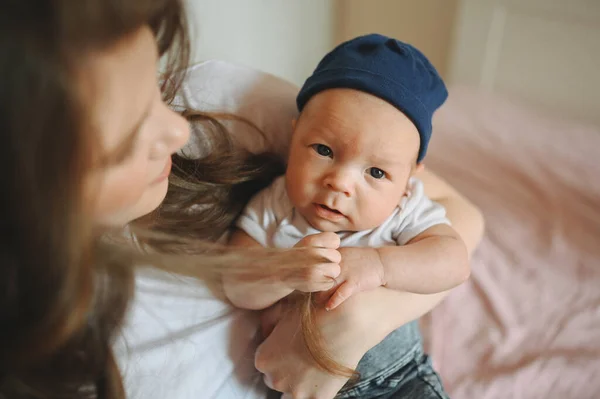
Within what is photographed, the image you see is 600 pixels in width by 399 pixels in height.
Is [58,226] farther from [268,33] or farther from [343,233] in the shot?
[268,33]

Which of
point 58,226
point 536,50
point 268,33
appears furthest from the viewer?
point 268,33

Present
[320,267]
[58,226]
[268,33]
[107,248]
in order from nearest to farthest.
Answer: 1. [58,226]
2. [107,248]
3. [320,267]
4. [268,33]

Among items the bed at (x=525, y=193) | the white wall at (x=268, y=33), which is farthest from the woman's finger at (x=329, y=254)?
the white wall at (x=268, y=33)

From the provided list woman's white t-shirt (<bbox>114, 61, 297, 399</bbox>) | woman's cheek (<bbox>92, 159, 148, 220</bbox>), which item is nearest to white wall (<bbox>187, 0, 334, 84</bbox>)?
woman's white t-shirt (<bbox>114, 61, 297, 399</bbox>)

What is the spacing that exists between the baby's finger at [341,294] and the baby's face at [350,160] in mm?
121

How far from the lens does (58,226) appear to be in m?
0.36

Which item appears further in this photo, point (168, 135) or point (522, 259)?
point (522, 259)

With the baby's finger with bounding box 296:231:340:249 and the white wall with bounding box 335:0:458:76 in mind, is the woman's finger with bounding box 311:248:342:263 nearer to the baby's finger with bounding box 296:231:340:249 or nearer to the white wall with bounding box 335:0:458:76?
the baby's finger with bounding box 296:231:340:249

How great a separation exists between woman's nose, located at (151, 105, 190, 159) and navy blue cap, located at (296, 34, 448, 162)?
309mm

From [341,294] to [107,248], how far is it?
287mm

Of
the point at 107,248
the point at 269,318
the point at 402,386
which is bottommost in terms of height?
the point at 402,386

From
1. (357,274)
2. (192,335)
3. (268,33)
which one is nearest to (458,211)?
(357,274)

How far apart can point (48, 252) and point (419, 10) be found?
63.4 inches

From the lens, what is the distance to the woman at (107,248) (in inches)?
13.2
